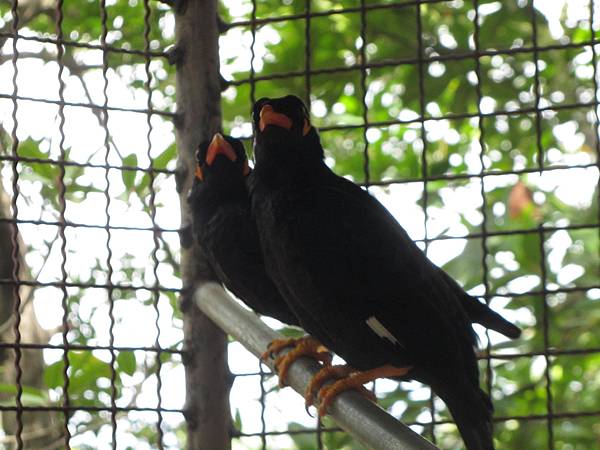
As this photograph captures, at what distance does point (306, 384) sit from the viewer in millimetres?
1765

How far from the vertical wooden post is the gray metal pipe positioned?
0.06 meters

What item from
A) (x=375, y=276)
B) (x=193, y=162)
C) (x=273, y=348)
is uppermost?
(x=193, y=162)

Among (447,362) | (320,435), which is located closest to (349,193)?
(447,362)

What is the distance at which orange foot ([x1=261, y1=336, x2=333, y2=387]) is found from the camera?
184 cm

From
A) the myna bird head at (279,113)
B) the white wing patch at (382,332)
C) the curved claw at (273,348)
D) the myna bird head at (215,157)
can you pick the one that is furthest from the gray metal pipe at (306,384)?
the myna bird head at (279,113)

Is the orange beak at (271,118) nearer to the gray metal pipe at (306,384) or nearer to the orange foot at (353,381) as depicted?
the gray metal pipe at (306,384)

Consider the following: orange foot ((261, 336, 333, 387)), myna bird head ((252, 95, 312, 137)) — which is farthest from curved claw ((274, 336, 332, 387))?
myna bird head ((252, 95, 312, 137))

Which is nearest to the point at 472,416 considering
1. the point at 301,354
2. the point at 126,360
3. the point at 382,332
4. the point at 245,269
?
the point at 382,332

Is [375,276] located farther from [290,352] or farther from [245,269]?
[245,269]

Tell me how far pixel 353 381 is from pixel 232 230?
0.47m

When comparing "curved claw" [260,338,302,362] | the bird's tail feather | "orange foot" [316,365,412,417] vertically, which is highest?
"curved claw" [260,338,302,362]

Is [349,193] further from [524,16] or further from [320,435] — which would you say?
A: [524,16]

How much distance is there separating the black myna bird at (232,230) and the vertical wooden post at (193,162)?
0.05 meters

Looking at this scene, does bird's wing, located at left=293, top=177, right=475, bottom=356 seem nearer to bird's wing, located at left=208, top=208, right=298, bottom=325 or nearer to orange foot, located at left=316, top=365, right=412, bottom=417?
orange foot, located at left=316, top=365, right=412, bottom=417
